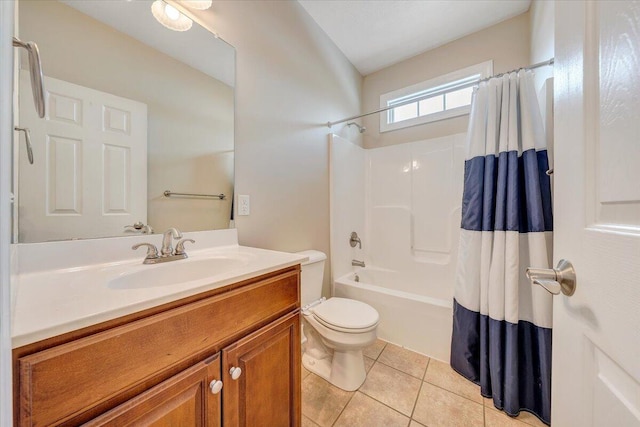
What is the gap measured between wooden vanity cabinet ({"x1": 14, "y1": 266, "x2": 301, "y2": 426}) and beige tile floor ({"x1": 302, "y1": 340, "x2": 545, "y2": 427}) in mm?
393

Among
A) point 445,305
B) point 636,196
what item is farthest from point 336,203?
point 636,196

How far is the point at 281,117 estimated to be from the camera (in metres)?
1.60

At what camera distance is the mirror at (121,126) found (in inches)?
31.1

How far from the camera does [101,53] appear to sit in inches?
35.5

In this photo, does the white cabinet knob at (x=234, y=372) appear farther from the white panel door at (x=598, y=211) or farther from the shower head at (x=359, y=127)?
the shower head at (x=359, y=127)

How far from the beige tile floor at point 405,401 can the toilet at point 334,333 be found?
0.06m

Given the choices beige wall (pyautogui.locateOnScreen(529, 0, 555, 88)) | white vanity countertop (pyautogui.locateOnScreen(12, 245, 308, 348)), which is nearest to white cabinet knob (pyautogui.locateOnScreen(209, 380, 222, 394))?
white vanity countertop (pyautogui.locateOnScreen(12, 245, 308, 348))

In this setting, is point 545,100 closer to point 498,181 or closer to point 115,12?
point 498,181

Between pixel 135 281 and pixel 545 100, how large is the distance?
213 cm

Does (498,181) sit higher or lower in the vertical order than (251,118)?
lower

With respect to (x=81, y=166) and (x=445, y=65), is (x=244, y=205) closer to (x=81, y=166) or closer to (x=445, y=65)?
(x=81, y=166)

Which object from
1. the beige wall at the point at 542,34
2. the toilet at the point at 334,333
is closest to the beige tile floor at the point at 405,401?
the toilet at the point at 334,333

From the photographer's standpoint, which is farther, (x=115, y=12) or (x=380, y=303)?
(x=380, y=303)

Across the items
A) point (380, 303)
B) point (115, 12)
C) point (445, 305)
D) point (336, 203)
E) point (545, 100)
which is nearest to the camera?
point (115, 12)
